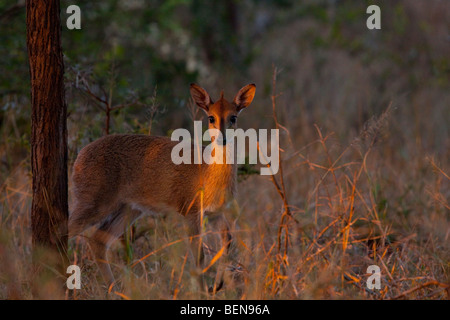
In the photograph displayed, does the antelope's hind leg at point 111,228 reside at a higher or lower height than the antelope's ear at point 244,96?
lower

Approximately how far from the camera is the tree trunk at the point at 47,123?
5207 mm

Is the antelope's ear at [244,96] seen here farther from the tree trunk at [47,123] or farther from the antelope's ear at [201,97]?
the tree trunk at [47,123]

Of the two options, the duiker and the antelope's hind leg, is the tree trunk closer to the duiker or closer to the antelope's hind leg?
the duiker

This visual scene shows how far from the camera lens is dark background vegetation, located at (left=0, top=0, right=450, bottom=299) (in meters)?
5.41

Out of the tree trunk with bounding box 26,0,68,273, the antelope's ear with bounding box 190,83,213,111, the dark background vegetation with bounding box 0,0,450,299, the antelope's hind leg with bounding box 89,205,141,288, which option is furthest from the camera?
the antelope's hind leg with bounding box 89,205,141,288

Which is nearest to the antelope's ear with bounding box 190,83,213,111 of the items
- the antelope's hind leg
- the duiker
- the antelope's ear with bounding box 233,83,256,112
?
the duiker

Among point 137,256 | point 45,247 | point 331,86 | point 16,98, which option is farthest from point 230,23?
point 45,247

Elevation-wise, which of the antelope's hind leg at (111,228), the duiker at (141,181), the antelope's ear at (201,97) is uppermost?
the antelope's ear at (201,97)

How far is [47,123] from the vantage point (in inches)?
208

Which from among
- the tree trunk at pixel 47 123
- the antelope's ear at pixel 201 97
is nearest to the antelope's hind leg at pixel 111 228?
the tree trunk at pixel 47 123

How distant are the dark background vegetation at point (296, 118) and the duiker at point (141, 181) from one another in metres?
0.33

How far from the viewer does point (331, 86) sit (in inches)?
558

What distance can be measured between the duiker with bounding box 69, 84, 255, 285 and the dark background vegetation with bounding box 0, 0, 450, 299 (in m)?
0.33

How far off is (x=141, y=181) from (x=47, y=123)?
1.44 m
